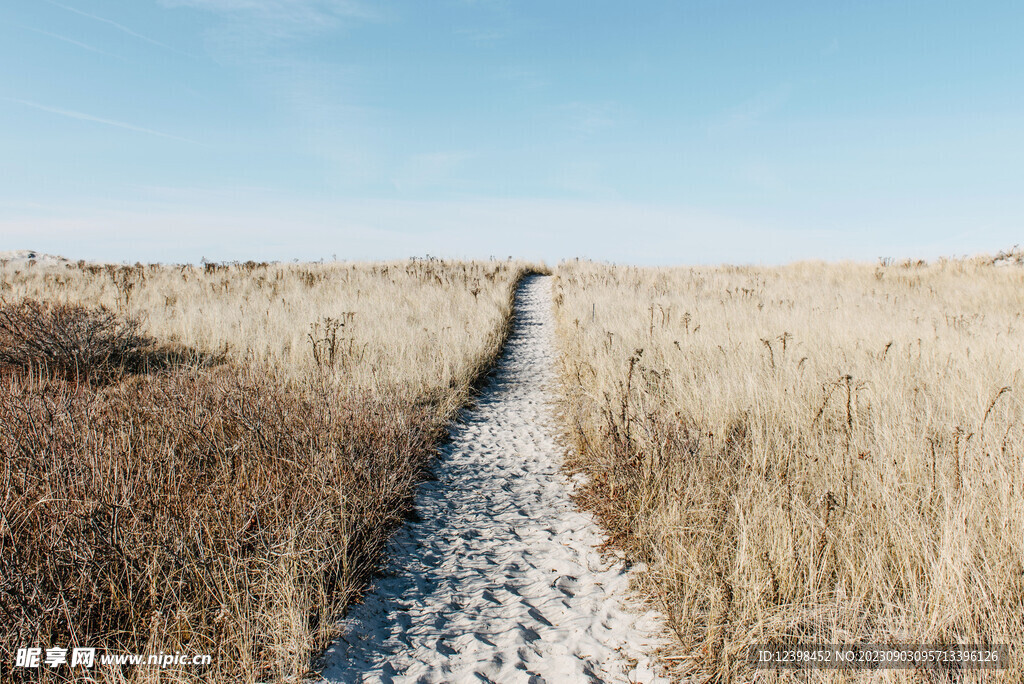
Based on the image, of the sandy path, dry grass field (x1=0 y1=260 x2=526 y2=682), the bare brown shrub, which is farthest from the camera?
the bare brown shrub

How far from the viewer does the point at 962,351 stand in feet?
19.7

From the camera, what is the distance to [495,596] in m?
2.99

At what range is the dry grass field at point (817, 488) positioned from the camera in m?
2.22

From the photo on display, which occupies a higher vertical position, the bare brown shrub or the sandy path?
the bare brown shrub

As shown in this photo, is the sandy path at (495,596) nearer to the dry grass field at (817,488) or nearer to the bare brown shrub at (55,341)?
the dry grass field at (817,488)

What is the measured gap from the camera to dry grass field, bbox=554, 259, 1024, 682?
2.22 meters

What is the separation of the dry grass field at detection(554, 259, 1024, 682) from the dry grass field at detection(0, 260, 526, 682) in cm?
178

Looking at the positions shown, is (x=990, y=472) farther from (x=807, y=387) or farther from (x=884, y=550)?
(x=807, y=387)

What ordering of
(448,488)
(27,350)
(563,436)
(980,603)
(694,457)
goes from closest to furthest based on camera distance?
(980,603) < (694,457) < (448,488) < (563,436) < (27,350)

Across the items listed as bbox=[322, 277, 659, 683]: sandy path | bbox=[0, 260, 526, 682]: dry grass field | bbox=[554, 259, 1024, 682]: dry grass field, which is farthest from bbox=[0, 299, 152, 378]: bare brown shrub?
bbox=[554, 259, 1024, 682]: dry grass field

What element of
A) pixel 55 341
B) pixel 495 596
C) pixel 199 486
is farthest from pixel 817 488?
pixel 55 341

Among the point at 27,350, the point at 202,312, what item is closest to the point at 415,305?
the point at 202,312

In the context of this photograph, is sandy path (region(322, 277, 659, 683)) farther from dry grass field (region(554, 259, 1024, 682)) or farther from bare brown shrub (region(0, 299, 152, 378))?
bare brown shrub (region(0, 299, 152, 378))

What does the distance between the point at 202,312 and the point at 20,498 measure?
8.48 m
